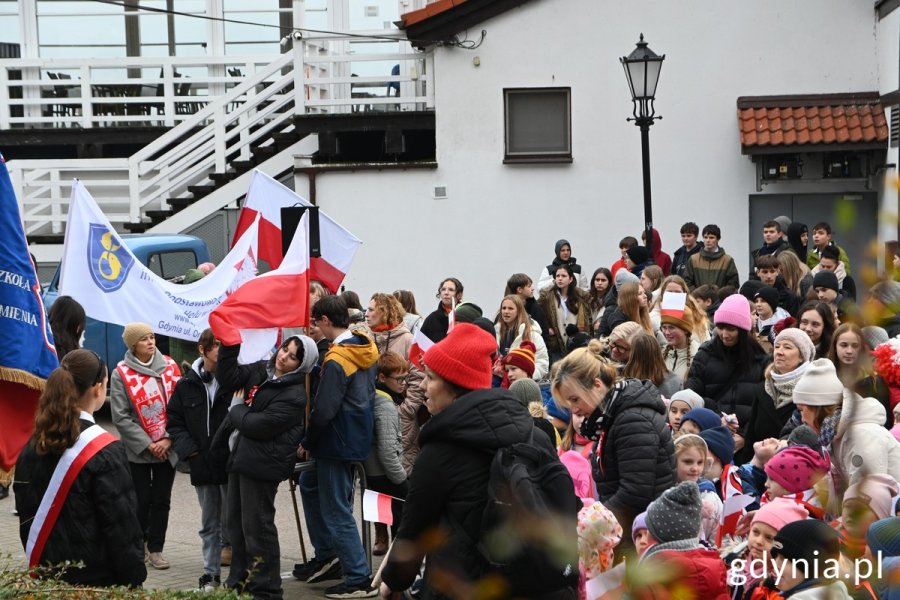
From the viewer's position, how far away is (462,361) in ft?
14.3

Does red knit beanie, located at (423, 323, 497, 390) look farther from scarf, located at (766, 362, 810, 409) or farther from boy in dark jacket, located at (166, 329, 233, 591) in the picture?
boy in dark jacket, located at (166, 329, 233, 591)

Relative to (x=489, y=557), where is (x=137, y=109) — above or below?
above

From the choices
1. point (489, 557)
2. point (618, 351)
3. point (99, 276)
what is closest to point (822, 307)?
point (618, 351)

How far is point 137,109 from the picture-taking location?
2283 centimetres

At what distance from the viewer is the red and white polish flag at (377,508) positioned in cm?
707

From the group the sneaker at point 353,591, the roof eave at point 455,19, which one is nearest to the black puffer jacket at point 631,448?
the sneaker at point 353,591

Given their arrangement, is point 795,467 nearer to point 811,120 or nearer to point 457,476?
point 457,476

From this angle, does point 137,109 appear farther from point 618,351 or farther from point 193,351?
point 618,351

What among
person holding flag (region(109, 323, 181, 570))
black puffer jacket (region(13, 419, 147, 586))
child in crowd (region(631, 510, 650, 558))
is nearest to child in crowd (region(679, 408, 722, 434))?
child in crowd (region(631, 510, 650, 558))

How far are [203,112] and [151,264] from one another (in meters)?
5.49

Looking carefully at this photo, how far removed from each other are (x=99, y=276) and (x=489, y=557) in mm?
6822

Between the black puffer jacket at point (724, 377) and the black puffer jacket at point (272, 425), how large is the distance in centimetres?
262

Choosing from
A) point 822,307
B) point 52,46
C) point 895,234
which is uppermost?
point 52,46

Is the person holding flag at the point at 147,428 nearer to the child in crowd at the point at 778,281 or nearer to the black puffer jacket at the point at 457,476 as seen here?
the black puffer jacket at the point at 457,476
